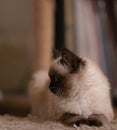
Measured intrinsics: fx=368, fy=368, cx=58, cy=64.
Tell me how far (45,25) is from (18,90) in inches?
27.1

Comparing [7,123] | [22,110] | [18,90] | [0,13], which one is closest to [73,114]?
[7,123]

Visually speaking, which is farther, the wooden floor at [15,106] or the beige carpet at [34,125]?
the wooden floor at [15,106]

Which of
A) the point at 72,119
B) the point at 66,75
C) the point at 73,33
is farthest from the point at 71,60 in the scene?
the point at 73,33

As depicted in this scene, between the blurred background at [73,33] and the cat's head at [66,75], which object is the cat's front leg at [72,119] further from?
the blurred background at [73,33]

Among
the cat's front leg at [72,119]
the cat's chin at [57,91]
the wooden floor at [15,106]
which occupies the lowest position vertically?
the cat's front leg at [72,119]

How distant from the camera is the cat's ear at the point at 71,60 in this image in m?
1.17

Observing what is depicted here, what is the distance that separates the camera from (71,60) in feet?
3.89

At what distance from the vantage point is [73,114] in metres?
1.19

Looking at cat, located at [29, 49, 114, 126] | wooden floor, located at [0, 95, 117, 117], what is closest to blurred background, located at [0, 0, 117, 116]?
wooden floor, located at [0, 95, 117, 117]

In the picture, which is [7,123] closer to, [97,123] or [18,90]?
[97,123]

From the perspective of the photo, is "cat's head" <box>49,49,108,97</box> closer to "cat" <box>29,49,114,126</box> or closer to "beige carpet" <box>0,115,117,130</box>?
"cat" <box>29,49,114,126</box>

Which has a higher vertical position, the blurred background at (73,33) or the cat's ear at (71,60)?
the blurred background at (73,33)

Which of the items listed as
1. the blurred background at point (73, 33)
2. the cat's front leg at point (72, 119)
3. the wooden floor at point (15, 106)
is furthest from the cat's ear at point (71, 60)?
the wooden floor at point (15, 106)

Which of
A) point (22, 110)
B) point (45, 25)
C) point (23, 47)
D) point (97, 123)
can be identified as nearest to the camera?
point (97, 123)
